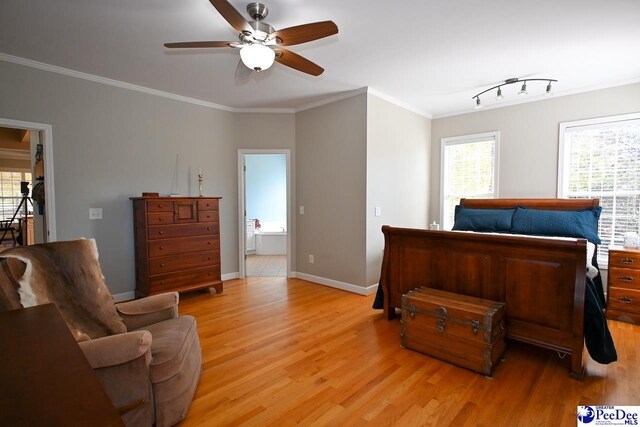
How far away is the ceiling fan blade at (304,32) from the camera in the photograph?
→ 190 cm

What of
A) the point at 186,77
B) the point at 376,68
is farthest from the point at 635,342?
the point at 186,77

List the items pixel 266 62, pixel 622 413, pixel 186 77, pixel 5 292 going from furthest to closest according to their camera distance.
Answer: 1. pixel 186 77
2. pixel 266 62
3. pixel 622 413
4. pixel 5 292

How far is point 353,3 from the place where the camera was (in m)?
2.22

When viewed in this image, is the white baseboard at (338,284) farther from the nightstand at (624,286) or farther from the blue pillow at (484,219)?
the nightstand at (624,286)

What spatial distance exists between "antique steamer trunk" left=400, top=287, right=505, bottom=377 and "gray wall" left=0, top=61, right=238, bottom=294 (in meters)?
3.33

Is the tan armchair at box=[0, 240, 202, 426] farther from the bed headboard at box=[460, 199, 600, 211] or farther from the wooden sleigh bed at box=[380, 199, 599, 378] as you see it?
the bed headboard at box=[460, 199, 600, 211]

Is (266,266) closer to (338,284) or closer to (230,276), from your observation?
(230,276)

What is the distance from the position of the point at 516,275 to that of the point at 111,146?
440 cm

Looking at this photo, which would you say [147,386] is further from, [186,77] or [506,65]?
[506,65]

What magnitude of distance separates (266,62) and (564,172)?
13.7ft

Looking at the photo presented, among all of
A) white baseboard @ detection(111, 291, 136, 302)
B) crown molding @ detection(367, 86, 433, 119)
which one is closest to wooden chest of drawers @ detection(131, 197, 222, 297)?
white baseboard @ detection(111, 291, 136, 302)

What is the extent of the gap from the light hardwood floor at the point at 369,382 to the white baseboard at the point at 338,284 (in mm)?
→ 891

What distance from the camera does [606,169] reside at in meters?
3.88

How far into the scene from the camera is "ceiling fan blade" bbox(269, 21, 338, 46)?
1898 millimetres
